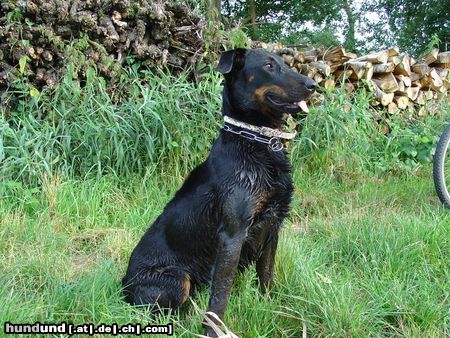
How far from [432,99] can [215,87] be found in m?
3.19

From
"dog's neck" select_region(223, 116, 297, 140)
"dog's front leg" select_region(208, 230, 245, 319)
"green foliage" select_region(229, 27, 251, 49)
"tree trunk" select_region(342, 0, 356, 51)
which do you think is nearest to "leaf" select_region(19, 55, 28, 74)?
"green foliage" select_region(229, 27, 251, 49)

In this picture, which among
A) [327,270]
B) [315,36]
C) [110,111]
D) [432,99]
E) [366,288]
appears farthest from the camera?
[315,36]

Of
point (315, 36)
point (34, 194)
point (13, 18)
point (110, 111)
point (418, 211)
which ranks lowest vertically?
point (34, 194)

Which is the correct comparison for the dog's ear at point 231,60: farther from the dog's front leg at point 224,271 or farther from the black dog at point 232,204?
the dog's front leg at point 224,271

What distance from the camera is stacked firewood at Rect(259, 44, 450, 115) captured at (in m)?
5.23

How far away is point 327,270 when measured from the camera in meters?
2.52

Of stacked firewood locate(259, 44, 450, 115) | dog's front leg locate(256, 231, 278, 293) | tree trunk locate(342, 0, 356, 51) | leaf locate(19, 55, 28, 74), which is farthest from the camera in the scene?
tree trunk locate(342, 0, 356, 51)

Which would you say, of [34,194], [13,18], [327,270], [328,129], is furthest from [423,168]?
[13,18]

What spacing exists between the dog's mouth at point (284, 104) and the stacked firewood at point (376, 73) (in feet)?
9.86

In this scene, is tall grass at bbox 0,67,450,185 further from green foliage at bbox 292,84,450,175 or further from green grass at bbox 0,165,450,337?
green grass at bbox 0,165,450,337

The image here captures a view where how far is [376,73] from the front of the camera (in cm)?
553

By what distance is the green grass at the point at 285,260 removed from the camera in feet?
6.55

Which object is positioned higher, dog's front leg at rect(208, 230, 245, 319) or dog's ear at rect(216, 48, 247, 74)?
dog's ear at rect(216, 48, 247, 74)

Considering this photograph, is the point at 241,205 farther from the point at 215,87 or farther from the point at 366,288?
the point at 215,87
